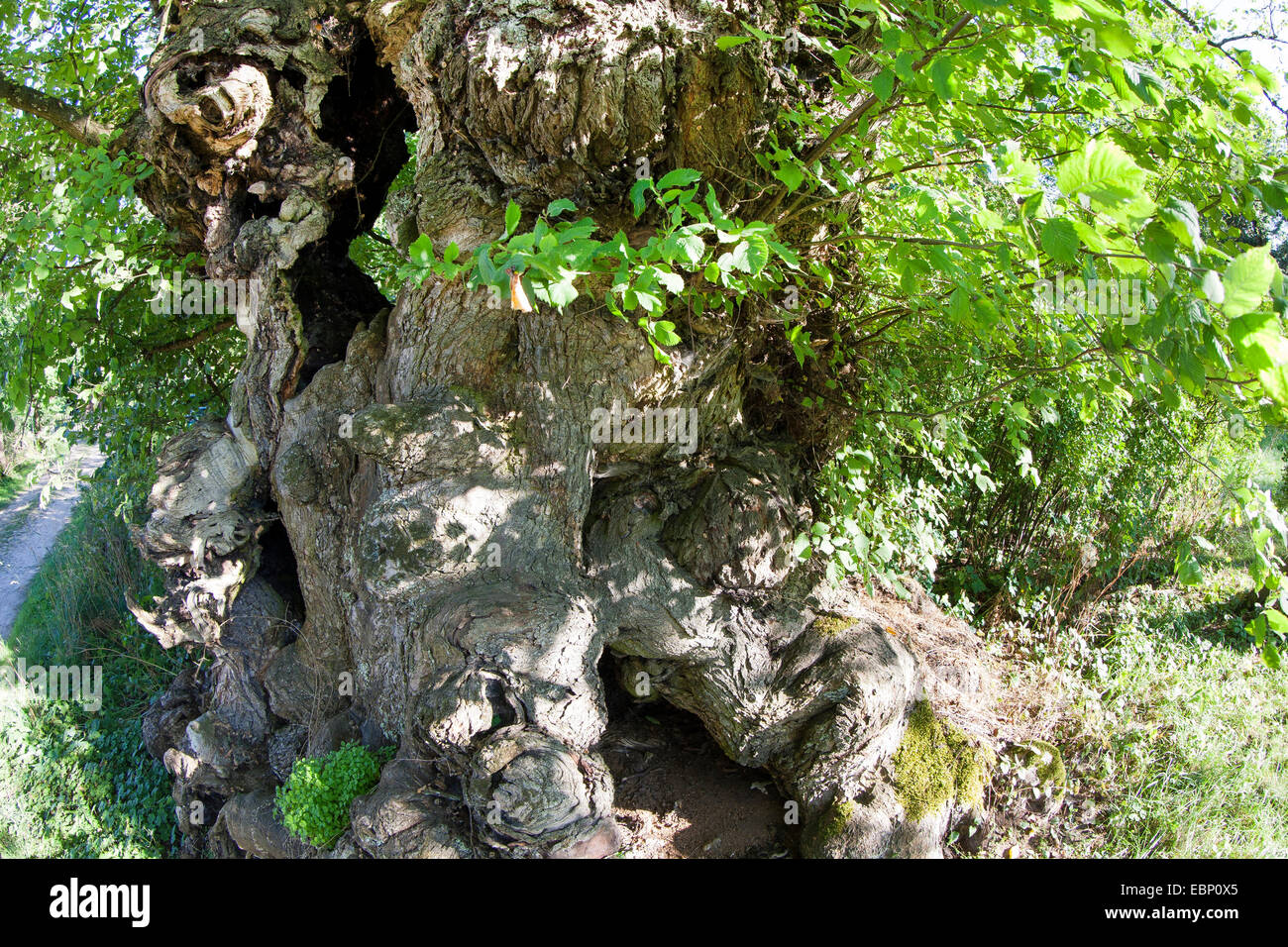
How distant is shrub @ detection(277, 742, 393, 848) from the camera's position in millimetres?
3225

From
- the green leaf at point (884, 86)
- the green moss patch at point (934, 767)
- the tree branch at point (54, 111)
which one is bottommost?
the green moss patch at point (934, 767)

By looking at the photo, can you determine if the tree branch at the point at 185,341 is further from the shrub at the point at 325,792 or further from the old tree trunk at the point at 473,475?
the shrub at the point at 325,792

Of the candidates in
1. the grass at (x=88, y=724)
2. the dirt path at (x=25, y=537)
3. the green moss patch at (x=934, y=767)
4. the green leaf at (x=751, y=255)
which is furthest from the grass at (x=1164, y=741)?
the dirt path at (x=25, y=537)

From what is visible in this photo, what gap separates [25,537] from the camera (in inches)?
342

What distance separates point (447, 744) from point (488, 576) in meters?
0.73

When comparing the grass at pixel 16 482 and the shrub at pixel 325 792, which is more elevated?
the shrub at pixel 325 792

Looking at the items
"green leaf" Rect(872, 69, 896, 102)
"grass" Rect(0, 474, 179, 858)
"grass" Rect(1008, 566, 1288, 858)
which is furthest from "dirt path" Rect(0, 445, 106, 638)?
"grass" Rect(1008, 566, 1288, 858)

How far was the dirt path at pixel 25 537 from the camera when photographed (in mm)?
7570

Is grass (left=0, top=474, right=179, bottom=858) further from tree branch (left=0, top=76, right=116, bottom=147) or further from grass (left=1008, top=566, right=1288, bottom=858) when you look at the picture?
grass (left=1008, top=566, right=1288, bottom=858)

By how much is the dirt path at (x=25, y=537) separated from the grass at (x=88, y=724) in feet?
0.70

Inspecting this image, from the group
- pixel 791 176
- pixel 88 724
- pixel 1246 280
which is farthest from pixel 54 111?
pixel 1246 280

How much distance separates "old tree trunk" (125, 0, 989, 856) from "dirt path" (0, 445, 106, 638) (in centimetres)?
415

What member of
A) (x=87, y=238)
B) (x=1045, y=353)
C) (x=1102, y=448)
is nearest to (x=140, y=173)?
(x=87, y=238)

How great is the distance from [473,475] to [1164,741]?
431 centimetres
